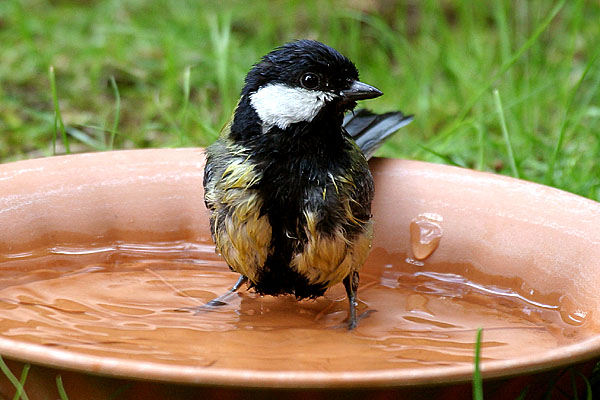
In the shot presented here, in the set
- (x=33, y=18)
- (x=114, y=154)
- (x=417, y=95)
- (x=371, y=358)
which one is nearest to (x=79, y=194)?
(x=114, y=154)

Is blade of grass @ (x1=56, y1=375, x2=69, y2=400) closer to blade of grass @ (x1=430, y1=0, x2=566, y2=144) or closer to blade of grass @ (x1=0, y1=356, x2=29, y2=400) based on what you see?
blade of grass @ (x1=0, y1=356, x2=29, y2=400)

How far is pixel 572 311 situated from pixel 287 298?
929mm

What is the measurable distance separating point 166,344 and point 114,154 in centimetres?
109

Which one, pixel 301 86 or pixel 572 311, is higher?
pixel 301 86

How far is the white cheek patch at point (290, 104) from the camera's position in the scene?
2.24 meters

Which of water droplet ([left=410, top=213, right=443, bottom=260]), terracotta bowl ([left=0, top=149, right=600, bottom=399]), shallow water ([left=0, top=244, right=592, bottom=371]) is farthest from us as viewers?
water droplet ([left=410, top=213, right=443, bottom=260])

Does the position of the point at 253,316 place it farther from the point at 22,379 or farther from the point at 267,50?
the point at 267,50

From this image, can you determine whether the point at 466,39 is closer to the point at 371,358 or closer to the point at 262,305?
the point at 262,305

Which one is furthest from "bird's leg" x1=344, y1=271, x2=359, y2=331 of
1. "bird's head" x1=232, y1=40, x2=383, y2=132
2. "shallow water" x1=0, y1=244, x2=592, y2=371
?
"bird's head" x1=232, y1=40, x2=383, y2=132

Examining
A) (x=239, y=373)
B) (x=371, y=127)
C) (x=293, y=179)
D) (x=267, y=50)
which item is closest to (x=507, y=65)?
(x=371, y=127)

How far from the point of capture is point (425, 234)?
107 inches

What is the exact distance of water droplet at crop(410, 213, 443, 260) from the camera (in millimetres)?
2688

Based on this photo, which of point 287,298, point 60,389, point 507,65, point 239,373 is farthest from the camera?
point 507,65

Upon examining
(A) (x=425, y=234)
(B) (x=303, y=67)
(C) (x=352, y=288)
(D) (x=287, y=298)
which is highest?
(B) (x=303, y=67)
